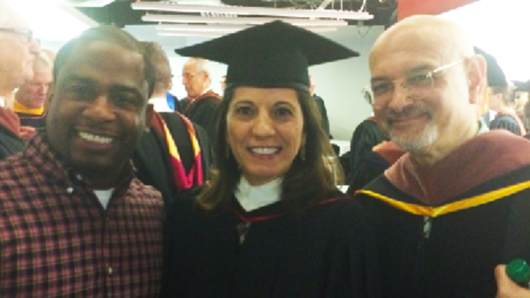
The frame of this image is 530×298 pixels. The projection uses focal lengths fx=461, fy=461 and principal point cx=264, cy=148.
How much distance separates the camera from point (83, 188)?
1474 millimetres

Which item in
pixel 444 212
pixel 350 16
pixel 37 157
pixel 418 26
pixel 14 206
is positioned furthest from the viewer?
pixel 350 16

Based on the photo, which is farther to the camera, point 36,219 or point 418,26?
point 418,26

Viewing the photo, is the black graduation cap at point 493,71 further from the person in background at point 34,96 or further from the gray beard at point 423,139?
the person in background at point 34,96

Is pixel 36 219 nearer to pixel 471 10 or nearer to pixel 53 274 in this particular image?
pixel 53 274

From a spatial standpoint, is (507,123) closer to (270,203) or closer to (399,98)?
(399,98)

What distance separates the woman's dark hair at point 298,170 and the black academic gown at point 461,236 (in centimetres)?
28

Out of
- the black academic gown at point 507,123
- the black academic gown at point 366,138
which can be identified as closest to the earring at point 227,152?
the black academic gown at point 366,138

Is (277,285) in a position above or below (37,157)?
Result: below

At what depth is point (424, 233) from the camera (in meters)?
1.59

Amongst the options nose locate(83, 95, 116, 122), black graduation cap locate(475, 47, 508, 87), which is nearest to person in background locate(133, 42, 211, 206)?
nose locate(83, 95, 116, 122)

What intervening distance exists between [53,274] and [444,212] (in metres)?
1.25

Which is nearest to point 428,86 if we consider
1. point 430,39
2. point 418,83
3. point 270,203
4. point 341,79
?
point 418,83

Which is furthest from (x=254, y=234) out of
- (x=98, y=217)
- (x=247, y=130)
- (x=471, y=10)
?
(x=471, y=10)

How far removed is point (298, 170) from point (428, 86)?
0.54 m
